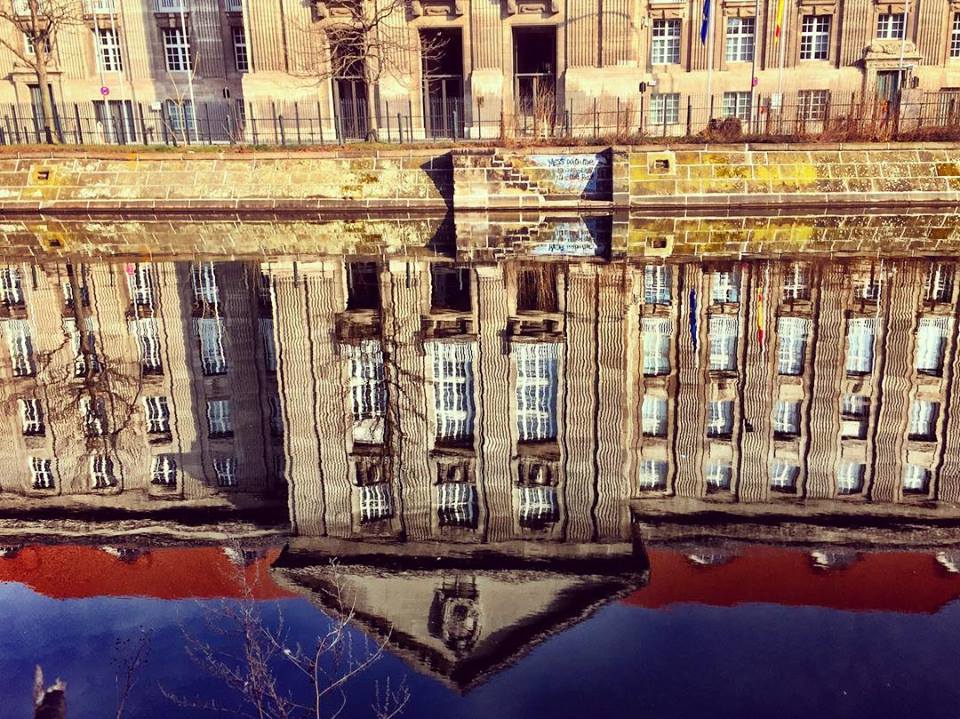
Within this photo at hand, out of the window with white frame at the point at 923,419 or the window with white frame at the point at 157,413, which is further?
the window with white frame at the point at 157,413

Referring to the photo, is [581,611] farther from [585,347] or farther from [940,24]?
[940,24]

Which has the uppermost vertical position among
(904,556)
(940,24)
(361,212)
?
(940,24)

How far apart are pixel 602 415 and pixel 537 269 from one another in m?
8.92

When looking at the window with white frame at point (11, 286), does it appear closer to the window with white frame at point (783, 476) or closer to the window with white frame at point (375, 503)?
the window with white frame at point (375, 503)

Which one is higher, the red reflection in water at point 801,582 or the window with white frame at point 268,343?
the window with white frame at point 268,343

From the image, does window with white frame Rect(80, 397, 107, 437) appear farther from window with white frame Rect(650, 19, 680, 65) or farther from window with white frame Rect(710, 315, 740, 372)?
window with white frame Rect(650, 19, 680, 65)

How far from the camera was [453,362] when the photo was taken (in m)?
13.6

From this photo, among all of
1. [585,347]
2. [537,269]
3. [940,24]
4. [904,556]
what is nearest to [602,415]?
[585,347]

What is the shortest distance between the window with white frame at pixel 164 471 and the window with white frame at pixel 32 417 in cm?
233

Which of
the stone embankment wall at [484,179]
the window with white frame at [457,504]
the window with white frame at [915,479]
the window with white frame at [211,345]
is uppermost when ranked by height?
the stone embankment wall at [484,179]

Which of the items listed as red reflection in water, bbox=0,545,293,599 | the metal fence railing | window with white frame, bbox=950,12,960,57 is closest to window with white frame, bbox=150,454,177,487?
red reflection in water, bbox=0,545,293,599

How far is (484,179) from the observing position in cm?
2956

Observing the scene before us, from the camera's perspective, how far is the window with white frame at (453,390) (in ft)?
38.5

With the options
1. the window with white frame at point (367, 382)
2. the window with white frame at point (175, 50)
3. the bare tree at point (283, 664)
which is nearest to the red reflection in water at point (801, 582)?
the bare tree at point (283, 664)
